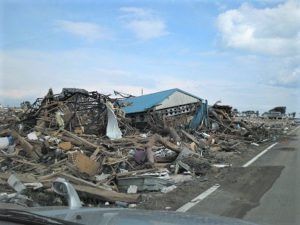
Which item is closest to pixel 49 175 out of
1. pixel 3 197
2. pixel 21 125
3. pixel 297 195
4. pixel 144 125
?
pixel 3 197

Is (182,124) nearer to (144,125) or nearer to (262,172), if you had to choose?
(144,125)

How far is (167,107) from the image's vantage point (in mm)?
35375

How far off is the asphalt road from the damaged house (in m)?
14.9

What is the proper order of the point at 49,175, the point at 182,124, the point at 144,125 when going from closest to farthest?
the point at 49,175 → the point at 144,125 → the point at 182,124

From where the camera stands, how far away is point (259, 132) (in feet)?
127

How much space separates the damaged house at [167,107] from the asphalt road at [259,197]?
588 inches

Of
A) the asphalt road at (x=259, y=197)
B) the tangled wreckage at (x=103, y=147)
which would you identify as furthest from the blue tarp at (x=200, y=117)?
the asphalt road at (x=259, y=197)

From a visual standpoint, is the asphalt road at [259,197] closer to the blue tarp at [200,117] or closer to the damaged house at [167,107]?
the damaged house at [167,107]

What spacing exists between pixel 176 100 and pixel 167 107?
5.20 ft

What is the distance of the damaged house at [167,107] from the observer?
107 feet

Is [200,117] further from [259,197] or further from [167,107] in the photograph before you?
[259,197]

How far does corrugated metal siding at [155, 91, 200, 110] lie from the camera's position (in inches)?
1388

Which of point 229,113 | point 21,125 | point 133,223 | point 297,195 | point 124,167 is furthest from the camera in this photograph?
point 229,113

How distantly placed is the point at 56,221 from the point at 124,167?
43.4 feet
